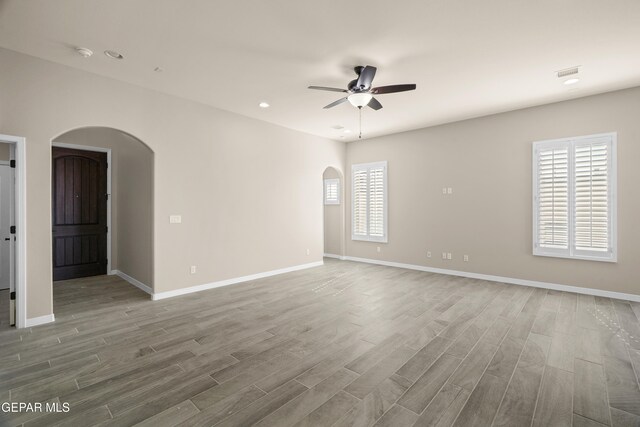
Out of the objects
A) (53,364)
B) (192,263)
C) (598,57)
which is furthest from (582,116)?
(53,364)

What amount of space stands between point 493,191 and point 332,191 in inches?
164

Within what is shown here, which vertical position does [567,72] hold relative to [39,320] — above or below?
above

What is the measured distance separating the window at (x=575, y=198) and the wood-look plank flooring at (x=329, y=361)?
85cm

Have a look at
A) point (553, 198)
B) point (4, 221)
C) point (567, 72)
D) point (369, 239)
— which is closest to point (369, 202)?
point (369, 239)

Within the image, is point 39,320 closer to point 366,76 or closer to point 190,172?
point 190,172

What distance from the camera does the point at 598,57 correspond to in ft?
11.4

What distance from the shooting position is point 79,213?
5879 mm

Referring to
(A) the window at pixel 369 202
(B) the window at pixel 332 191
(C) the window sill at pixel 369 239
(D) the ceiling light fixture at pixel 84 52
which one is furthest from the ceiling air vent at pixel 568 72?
(D) the ceiling light fixture at pixel 84 52

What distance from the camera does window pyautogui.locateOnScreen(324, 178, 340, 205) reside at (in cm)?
838

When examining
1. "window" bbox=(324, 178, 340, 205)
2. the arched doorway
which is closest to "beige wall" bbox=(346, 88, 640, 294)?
"window" bbox=(324, 178, 340, 205)

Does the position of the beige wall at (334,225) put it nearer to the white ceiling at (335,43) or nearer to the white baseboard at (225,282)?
the white baseboard at (225,282)

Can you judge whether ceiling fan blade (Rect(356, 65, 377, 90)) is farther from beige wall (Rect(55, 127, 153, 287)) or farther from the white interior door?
the white interior door

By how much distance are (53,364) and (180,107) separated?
371 cm

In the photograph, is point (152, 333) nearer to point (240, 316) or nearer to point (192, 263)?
point (240, 316)
